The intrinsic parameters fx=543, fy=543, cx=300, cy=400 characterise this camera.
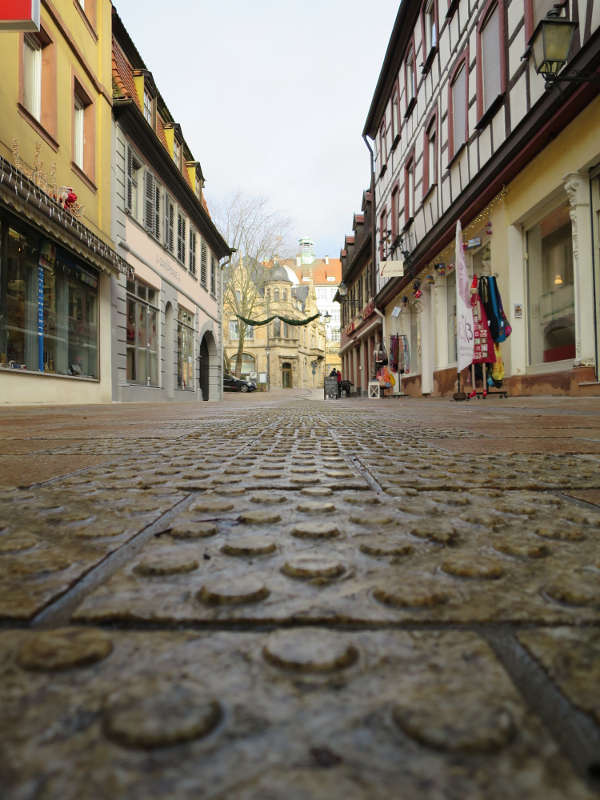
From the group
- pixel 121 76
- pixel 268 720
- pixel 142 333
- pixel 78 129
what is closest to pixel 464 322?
pixel 268 720

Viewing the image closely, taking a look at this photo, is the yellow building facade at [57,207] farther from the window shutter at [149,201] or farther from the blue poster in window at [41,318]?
the window shutter at [149,201]

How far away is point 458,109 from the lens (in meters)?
10.8

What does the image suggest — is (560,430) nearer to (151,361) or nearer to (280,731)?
(280,731)

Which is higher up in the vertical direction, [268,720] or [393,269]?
[393,269]

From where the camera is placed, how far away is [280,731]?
1.05 feet

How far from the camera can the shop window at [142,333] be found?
43.9ft

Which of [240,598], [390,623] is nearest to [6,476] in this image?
[240,598]

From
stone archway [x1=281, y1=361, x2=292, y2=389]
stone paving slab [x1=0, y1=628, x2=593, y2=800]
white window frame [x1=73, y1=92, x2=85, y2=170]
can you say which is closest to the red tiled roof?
white window frame [x1=73, y1=92, x2=85, y2=170]

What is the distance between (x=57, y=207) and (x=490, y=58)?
749 centimetres

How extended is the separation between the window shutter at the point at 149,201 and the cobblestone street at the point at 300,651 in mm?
15216

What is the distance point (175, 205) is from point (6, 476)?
706 inches

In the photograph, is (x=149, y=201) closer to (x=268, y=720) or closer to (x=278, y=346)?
(x=268, y=720)

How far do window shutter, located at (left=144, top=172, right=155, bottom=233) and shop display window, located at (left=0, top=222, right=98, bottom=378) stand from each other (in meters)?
4.04

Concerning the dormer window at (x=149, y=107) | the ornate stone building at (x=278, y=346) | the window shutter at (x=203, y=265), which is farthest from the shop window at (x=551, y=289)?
the ornate stone building at (x=278, y=346)
